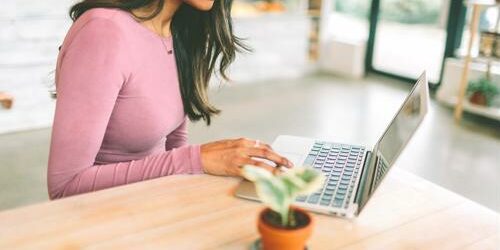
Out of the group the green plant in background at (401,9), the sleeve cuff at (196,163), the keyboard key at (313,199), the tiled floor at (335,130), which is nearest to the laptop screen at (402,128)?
the keyboard key at (313,199)

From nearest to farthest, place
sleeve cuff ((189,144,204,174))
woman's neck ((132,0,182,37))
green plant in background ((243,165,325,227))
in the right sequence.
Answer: green plant in background ((243,165,325,227)), sleeve cuff ((189,144,204,174)), woman's neck ((132,0,182,37))

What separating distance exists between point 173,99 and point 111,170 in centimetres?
28

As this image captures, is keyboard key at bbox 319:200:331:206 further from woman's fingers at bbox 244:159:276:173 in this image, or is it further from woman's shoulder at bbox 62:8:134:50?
woman's shoulder at bbox 62:8:134:50

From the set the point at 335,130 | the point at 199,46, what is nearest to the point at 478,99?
the point at 335,130

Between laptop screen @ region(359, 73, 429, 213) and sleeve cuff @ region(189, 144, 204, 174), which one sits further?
sleeve cuff @ region(189, 144, 204, 174)

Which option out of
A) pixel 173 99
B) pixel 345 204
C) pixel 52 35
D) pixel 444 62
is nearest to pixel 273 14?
pixel 444 62

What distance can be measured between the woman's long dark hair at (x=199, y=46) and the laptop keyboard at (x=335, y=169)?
0.37m

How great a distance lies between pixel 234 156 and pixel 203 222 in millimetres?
200

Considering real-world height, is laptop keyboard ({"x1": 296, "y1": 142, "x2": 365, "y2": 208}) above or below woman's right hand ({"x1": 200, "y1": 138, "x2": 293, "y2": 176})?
below

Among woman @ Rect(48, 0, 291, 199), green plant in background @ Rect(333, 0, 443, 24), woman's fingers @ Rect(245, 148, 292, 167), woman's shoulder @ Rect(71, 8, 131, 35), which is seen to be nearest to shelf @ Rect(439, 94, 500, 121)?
green plant in background @ Rect(333, 0, 443, 24)

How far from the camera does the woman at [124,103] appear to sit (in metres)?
0.95

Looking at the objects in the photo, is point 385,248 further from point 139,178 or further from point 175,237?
point 139,178

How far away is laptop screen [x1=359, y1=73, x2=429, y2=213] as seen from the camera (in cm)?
85

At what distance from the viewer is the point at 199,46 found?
137 cm
